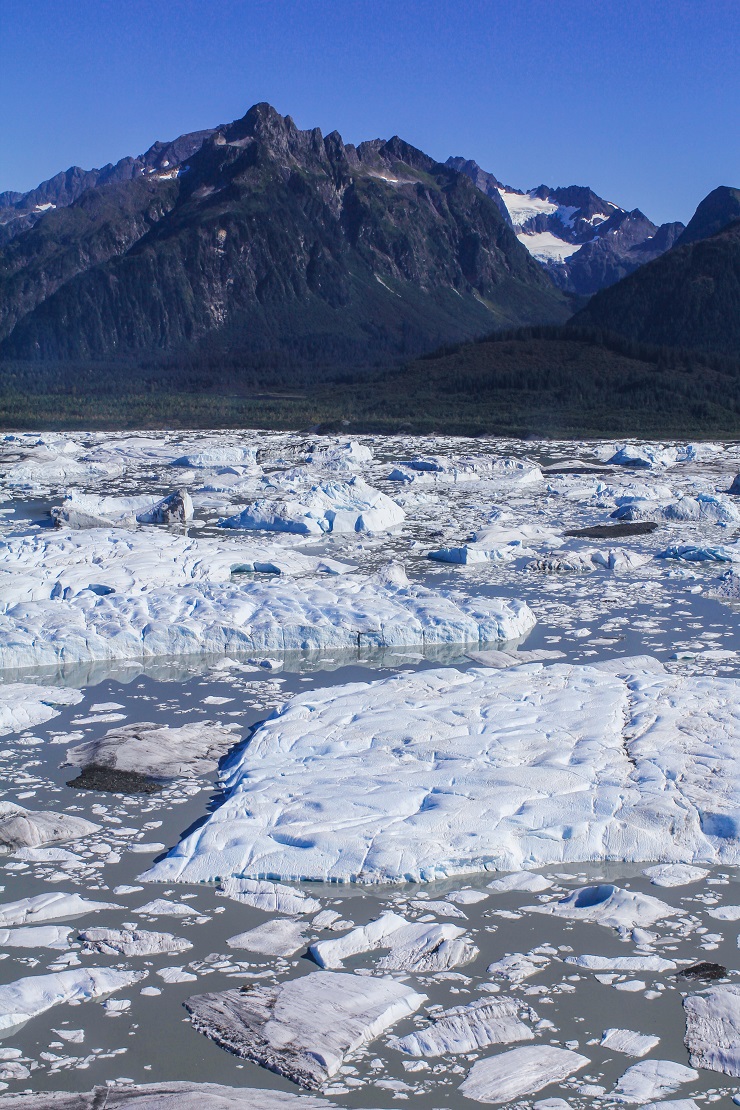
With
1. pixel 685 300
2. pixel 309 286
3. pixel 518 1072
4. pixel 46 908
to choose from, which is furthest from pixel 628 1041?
pixel 309 286

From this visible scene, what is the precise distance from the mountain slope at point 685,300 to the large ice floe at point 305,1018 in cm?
8158

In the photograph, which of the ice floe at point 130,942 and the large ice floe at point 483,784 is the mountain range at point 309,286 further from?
the ice floe at point 130,942

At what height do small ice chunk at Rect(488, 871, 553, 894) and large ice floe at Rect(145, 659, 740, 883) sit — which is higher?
large ice floe at Rect(145, 659, 740, 883)

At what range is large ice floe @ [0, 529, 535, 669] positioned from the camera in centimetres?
1071

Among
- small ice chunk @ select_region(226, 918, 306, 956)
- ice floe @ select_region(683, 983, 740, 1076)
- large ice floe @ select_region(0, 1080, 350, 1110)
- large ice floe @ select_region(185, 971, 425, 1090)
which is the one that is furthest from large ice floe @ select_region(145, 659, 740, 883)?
large ice floe @ select_region(0, 1080, 350, 1110)

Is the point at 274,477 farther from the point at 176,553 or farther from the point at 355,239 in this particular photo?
the point at 355,239

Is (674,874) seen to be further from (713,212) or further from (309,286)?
(713,212)

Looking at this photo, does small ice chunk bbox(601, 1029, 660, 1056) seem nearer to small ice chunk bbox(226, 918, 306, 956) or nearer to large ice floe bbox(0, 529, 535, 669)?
small ice chunk bbox(226, 918, 306, 956)

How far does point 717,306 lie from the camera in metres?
85.5

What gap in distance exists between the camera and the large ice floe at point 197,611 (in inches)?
422

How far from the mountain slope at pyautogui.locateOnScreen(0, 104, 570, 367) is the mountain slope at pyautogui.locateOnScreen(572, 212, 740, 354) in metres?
34.7

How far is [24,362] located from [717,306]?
72394 millimetres

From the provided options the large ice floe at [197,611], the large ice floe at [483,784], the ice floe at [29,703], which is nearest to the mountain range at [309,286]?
the large ice floe at [197,611]

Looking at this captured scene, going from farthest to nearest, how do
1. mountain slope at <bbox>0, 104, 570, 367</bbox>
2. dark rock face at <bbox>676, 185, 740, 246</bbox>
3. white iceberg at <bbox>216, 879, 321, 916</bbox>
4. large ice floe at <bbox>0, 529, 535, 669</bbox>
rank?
dark rock face at <bbox>676, 185, 740, 246</bbox>
mountain slope at <bbox>0, 104, 570, 367</bbox>
large ice floe at <bbox>0, 529, 535, 669</bbox>
white iceberg at <bbox>216, 879, 321, 916</bbox>
